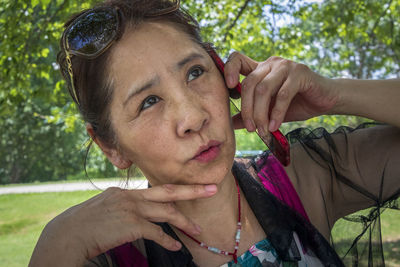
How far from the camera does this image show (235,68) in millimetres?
1933

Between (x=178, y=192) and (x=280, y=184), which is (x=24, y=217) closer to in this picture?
(x=280, y=184)

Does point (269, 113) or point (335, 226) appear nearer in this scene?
point (269, 113)

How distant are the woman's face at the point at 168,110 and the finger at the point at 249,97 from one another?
0.08 m

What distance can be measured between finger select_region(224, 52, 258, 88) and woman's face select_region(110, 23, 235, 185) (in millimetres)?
96

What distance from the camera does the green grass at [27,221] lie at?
5402 mm

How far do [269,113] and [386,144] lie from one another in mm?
629

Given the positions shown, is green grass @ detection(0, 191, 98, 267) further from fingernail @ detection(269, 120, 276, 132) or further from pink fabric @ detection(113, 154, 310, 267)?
fingernail @ detection(269, 120, 276, 132)

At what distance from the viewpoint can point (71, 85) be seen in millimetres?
1994

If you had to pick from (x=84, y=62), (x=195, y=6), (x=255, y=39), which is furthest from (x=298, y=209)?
(x=255, y=39)

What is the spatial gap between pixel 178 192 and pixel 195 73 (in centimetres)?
56

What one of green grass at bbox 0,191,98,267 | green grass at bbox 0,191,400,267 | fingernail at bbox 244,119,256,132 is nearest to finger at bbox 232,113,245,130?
fingernail at bbox 244,119,256,132

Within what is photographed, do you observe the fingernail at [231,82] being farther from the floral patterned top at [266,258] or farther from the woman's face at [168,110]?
the floral patterned top at [266,258]

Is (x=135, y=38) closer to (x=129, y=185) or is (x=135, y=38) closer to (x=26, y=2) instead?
(x=129, y=185)

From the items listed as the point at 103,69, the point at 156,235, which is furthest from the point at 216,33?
the point at 156,235
